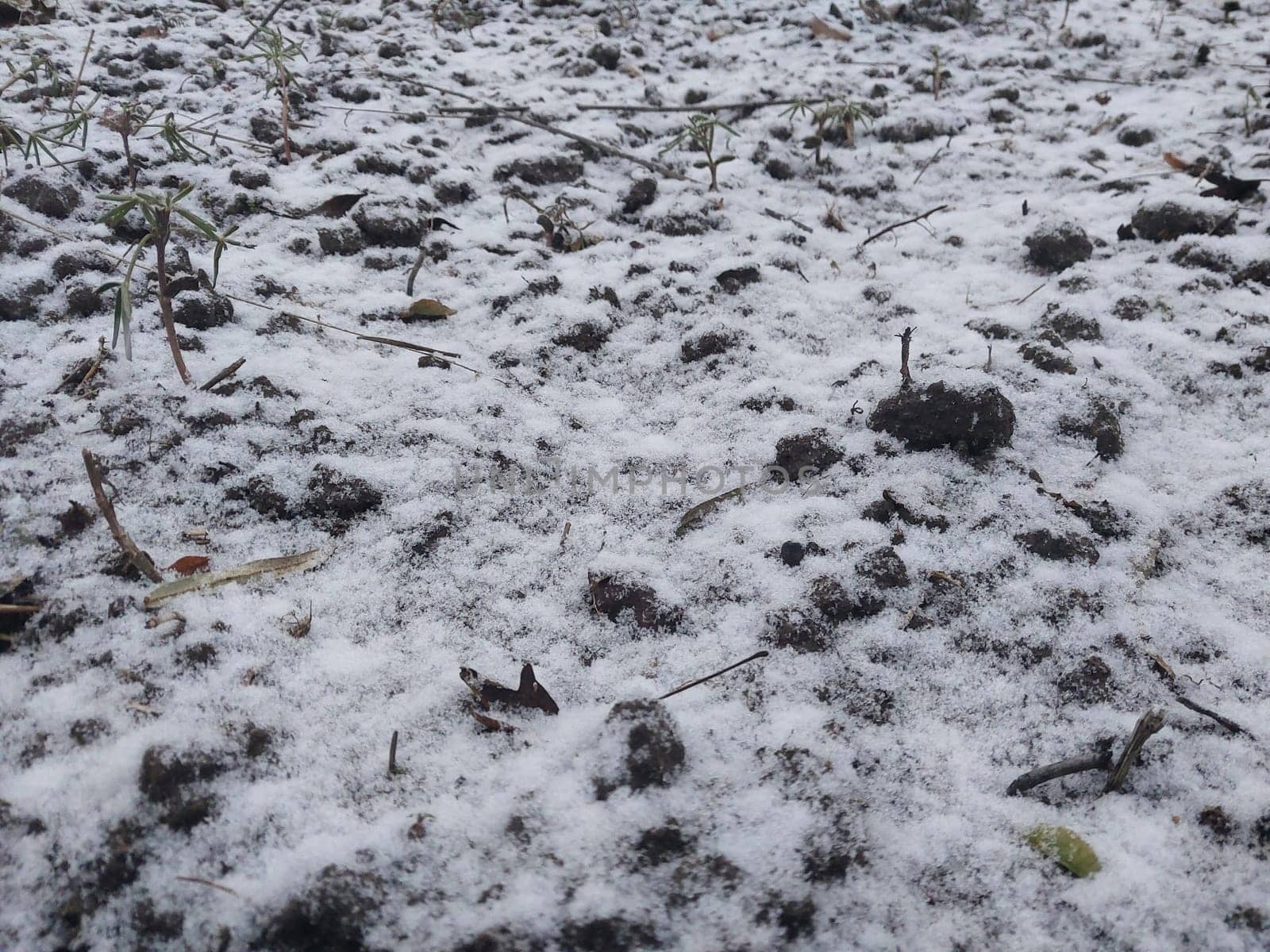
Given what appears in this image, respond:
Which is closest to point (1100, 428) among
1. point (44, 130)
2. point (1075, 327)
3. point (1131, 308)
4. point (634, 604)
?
point (1075, 327)

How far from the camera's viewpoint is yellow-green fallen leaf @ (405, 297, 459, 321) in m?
2.13

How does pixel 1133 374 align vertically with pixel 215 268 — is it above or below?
below

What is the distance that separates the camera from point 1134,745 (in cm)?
115

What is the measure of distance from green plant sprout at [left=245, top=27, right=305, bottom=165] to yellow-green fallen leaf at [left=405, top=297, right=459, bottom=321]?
1.04 metres

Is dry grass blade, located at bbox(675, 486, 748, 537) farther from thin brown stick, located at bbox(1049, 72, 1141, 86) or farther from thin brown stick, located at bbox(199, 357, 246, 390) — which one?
thin brown stick, located at bbox(1049, 72, 1141, 86)

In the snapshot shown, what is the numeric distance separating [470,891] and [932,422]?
1.37 meters

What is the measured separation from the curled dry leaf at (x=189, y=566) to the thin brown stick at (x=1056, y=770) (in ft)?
4.85

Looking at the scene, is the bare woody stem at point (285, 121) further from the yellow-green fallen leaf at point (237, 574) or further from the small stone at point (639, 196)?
the yellow-green fallen leaf at point (237, 574)

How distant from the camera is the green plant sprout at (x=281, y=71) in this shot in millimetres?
2709

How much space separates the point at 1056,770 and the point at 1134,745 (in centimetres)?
13

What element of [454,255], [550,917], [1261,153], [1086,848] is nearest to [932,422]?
[1086,848]

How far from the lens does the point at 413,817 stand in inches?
43.4

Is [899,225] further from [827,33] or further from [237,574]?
[237,574]

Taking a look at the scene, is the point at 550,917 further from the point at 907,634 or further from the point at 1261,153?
the point at 1261,153
